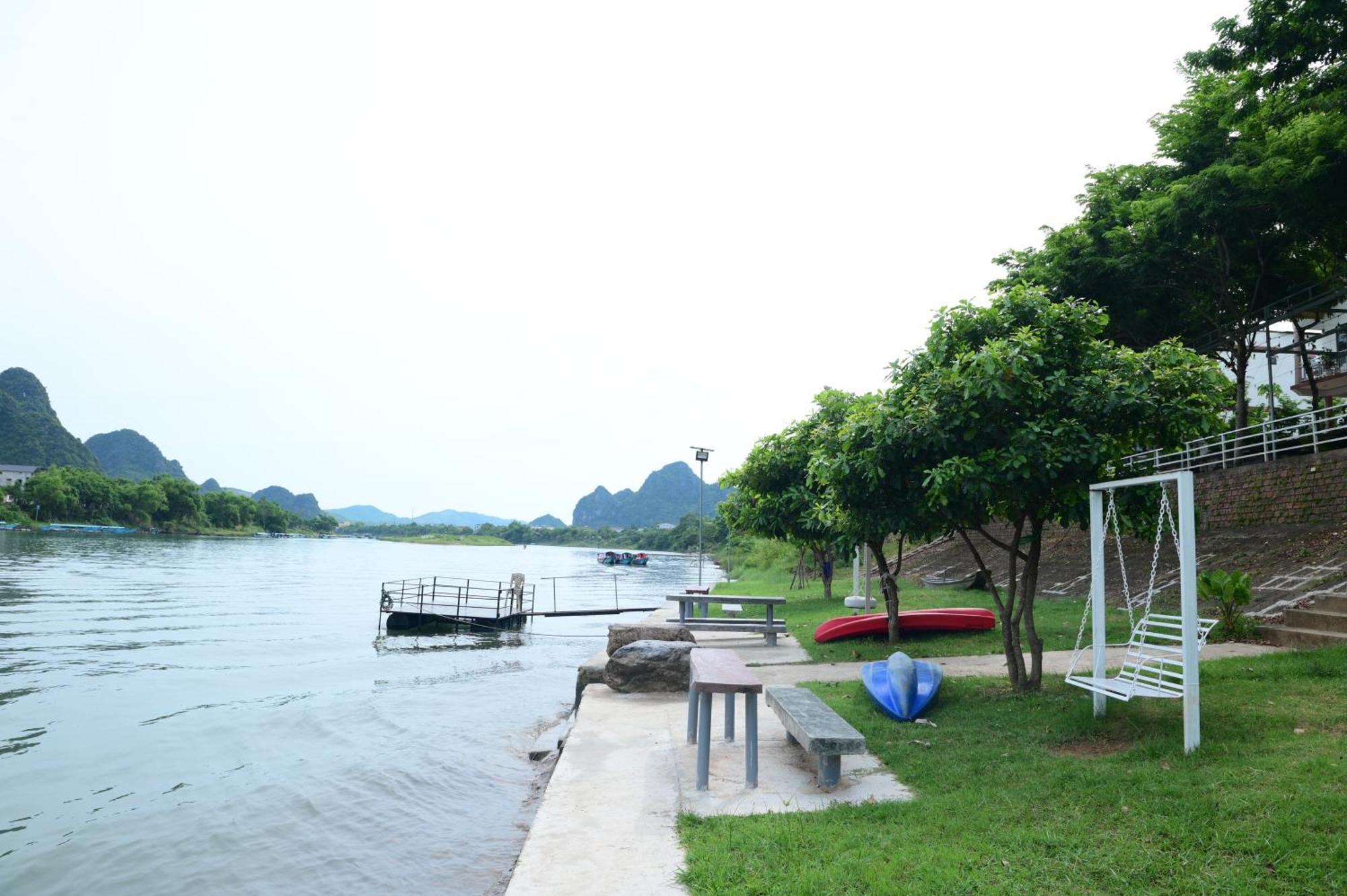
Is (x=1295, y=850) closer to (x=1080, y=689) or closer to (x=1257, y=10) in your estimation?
(x=1080, y=689)

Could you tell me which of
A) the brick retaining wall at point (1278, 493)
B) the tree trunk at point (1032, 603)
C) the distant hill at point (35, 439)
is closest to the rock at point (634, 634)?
the tree trunk at point (1032, 603)

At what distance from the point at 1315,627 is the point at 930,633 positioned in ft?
17.2

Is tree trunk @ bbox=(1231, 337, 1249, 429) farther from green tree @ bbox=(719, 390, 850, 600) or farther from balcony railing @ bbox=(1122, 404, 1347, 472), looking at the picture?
green tree @ bbox=(719, 390, 850, 600)

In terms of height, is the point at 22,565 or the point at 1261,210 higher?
the point at 1261,210

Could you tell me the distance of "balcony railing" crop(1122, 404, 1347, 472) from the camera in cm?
1528

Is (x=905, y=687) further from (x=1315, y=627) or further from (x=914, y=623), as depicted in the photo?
(x=914, y=623)

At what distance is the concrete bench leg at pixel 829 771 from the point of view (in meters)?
5.96

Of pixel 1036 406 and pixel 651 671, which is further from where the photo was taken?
pixel 651 671

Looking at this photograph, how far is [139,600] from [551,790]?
33.8m

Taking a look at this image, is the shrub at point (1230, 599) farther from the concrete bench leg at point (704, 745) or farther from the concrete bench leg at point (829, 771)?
the concrete bench leg at point (704, 745)

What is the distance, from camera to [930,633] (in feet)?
45.6

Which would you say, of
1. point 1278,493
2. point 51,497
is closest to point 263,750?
point 1278,493

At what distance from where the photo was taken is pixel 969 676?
9867mm

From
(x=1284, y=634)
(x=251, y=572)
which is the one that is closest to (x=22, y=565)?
(x=251, y=572)
